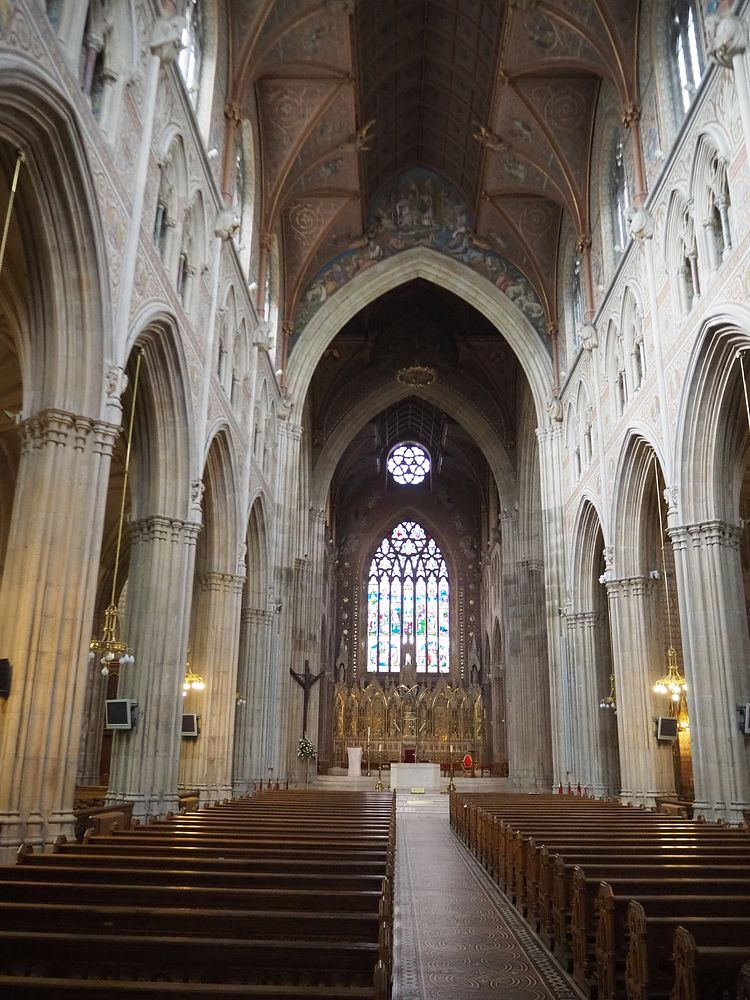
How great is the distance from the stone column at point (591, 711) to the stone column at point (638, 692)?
3.15m

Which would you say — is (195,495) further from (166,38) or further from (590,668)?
(590,668)

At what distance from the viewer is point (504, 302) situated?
28.5m

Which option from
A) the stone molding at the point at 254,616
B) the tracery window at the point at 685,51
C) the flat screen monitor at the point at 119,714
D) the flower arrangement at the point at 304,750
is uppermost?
the tracery window at the point at 685,51

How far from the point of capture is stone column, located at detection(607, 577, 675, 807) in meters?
19.2

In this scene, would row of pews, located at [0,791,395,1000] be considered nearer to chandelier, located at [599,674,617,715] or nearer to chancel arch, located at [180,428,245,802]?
chancel arch, located at [180,428,245,802]

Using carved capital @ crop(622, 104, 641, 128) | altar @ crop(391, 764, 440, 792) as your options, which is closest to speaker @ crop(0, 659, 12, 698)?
carved capital @ crop(622, 104, 641, 128)

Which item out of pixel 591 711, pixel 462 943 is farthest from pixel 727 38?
pixel 591 711

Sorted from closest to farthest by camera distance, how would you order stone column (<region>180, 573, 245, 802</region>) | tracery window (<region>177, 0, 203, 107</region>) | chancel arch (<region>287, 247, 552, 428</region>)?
tracery window (<region>177, 0, 203, 107</region>)
stone column (<region>180, 573, 245, 802</region>)
chancel arch (<region>287, 247, 552, 428</region>)

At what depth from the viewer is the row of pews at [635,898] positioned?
180 inches

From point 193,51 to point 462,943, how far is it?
1685cm

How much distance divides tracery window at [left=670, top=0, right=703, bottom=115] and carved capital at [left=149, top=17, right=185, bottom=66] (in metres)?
9.36

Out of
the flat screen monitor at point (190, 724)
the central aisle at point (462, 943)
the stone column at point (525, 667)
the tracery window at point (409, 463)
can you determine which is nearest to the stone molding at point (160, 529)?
the flat screen monitor at point (190, 724)

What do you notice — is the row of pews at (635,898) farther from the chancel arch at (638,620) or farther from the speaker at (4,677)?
the chancel arch at (638,620)

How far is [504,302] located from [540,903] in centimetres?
2298
